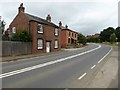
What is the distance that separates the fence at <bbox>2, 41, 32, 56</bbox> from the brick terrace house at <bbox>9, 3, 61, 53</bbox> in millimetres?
1909

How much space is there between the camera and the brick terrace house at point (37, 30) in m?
35.6

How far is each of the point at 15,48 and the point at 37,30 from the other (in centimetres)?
812

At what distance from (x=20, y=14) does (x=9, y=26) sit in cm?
535

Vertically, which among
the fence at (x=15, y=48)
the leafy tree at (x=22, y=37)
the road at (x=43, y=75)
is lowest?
the road at (x=43, y=75)

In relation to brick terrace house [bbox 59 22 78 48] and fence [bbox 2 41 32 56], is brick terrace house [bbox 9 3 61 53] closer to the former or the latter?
fence [bbox 2 41 32 56]

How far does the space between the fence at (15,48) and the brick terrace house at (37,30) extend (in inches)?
75.2

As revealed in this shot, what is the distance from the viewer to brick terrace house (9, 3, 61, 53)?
117 feet

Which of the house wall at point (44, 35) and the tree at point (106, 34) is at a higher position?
the tree at point (106, 34)

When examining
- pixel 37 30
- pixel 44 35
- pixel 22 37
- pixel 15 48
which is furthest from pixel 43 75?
pixel 44 35

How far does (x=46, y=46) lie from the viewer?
39.5 metres

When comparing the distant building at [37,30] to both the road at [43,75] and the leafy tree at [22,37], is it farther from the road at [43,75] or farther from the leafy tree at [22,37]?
the road at [43,75]

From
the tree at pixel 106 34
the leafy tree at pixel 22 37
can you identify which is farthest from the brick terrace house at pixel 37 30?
the tree at pixel 106 34

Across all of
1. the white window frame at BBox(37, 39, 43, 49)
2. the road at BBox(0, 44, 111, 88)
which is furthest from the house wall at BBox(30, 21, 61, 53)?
the road at BBox(0, 44, 111, 88)

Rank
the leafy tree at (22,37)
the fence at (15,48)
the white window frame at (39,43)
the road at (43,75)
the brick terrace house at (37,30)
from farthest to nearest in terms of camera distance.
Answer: the white window frame at (39,43)
the brick terrace house at (37,30)
the leafy tree at (22,37)
the fence at (15,48)
the road at (43,75)
